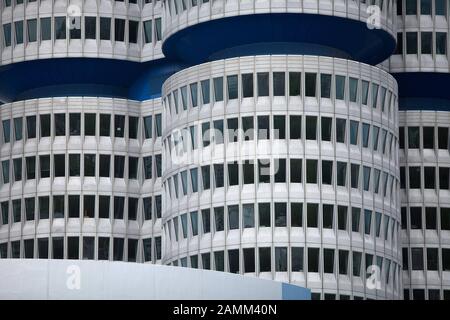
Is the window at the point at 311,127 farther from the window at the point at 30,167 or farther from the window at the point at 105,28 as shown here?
the window at the point at 30,167

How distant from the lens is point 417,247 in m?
138

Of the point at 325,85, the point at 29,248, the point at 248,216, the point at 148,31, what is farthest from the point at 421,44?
the point at 29,248

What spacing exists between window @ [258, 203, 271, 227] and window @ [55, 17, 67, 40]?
28.0 meters

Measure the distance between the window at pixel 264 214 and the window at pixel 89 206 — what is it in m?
18.7

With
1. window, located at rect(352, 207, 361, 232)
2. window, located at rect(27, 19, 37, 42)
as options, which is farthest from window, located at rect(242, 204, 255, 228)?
window, located at rect(27, 19, 37, 42)

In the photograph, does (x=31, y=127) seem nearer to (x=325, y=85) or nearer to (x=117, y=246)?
(x=117, y=246)

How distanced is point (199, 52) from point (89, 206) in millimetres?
15249

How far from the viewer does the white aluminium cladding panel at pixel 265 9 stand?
13207cm

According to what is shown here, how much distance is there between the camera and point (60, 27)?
5719 inches

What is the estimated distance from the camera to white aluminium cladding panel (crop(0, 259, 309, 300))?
249ft

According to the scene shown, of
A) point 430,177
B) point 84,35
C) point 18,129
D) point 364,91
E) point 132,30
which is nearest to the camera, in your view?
point 364,91

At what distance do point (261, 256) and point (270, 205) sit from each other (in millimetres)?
3877

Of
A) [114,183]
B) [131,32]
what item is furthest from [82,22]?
[114,183]
